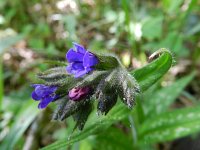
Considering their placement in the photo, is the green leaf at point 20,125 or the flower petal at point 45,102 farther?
the green leaf at point 20,125

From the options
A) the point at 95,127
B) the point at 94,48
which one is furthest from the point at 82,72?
the point at 94,48

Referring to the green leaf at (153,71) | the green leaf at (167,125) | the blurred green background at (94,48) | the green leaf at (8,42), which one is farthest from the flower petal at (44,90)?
the green leaf at (8,42)

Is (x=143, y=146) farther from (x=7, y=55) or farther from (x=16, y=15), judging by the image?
(x=16, y=15)

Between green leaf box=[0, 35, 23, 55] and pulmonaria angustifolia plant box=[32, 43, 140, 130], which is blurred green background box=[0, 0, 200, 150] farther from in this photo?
pulmonaria angustifolia plant box=[32, 43, 140, 130]

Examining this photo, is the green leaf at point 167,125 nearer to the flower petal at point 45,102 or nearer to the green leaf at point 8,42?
the flower petal at point 45,102

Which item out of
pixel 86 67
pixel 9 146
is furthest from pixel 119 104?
pixel 9 146

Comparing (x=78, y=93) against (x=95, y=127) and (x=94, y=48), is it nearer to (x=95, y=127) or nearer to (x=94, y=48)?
(x=95, y=127)

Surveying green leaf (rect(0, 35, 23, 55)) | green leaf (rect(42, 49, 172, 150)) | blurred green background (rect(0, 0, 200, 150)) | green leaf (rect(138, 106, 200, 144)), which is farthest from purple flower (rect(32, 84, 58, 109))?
green leaf (rect(0, 35, 23, 55))
